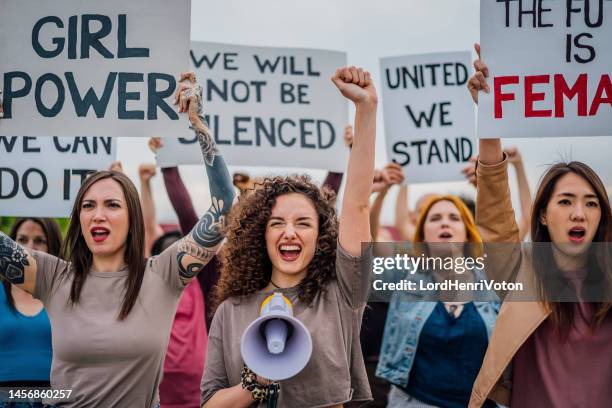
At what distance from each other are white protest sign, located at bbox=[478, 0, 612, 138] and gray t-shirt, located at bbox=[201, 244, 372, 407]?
98 cm

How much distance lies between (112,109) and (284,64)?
192cm

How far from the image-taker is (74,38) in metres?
3.64

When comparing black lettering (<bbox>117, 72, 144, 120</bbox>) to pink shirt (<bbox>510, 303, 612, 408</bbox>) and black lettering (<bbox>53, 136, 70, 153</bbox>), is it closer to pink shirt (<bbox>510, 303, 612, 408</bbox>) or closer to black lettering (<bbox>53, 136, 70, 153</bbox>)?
black lettering (<bbox>53, 136, 70, 153</bbox>)

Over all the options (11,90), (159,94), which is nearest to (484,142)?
(159,94)

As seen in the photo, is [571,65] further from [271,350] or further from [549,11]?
[271,350]

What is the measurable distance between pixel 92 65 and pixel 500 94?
1951 mm

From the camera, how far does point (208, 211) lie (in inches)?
127

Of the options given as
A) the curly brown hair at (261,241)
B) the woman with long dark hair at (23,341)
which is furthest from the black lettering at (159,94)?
the woman with long dark hair at (23,341)

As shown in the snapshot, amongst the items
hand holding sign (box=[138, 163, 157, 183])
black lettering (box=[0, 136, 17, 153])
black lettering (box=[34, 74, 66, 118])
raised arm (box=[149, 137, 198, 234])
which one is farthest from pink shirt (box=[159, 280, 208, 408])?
black lettering (box=[34, 74, 66, 118])

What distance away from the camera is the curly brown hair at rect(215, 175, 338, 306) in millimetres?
2879

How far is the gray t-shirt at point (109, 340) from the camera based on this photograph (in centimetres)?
295

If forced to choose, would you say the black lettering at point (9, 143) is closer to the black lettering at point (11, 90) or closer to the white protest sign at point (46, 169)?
the white protest sign at point (46, 169)

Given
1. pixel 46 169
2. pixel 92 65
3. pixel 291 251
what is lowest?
pixel 291 251

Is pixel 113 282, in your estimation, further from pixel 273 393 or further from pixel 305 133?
pixel 305 133
